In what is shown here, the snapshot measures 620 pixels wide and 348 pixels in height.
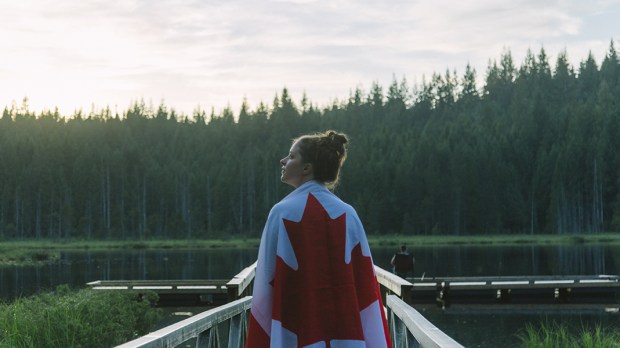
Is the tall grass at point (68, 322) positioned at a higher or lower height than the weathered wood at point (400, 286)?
lower

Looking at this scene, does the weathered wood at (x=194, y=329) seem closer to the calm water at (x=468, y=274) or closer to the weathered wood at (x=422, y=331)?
the weathered wood at (x=422, y=331)

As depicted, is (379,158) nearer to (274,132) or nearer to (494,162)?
(494,162)

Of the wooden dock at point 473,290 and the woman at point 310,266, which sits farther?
the wooden dock at point 473,290

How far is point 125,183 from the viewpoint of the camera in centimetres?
10269

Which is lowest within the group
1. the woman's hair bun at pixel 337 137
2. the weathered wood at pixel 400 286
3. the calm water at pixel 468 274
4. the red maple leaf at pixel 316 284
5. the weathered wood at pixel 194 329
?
the calm water at pixel 468 274

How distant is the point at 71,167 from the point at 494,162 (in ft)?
169

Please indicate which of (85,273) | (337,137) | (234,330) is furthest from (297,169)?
(85,273)

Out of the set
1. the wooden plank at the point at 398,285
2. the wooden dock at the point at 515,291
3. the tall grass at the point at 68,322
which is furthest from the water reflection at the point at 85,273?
the wooden plank at the point at 398,285

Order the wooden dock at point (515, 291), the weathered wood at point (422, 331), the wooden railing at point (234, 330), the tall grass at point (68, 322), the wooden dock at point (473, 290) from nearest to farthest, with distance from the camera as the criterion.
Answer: the weathered wood at point (422, 331) → the wooden railing at point (234, 330) → the tall grass at point (68, 322) → the wooden dock at point (473, 290) → the wooden dock at point (515, 291)

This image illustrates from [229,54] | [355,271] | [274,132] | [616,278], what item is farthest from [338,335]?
[274,132]

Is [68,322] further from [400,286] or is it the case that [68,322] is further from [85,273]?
[85,273]

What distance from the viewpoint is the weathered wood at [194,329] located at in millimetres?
4047

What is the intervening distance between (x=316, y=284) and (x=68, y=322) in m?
6.88

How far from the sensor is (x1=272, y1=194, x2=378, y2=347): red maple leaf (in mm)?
4023
